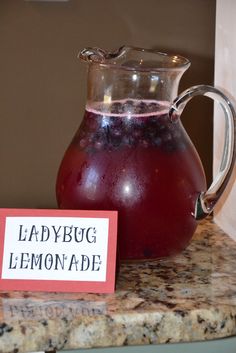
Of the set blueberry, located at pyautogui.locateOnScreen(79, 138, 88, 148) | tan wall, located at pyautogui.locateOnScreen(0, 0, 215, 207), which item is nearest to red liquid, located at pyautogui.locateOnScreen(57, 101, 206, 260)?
blueberry, located at pyautogui.locateOnScreen(79, 138, 88, 148)

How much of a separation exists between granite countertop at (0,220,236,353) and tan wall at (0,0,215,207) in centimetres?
43

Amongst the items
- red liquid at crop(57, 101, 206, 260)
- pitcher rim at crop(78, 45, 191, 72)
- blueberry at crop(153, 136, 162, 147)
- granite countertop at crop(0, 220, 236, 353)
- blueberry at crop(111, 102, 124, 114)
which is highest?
pitcher rim at crop(78, 45, 191, 72)

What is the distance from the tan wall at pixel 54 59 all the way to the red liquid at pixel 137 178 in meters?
0.33

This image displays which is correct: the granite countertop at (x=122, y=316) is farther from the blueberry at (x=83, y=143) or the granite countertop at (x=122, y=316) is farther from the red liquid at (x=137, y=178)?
the blueberry at (x=83, y=143)

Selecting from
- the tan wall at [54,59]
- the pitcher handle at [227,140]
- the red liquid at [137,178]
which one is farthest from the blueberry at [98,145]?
the tan wall at [54,59]

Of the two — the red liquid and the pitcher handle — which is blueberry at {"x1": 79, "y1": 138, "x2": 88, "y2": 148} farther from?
the pitcher handle

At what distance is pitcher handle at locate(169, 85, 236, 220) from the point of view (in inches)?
31.1

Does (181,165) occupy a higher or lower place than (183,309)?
higher

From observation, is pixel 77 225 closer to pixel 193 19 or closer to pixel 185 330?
pixel 185 330

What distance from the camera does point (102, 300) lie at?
686mm

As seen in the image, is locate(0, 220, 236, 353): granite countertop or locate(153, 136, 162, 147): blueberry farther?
locate(153, 136, 162, 147): blueberry

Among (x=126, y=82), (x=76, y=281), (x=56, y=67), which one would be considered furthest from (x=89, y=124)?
(x=56, y=67)

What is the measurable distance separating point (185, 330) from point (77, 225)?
0.17m

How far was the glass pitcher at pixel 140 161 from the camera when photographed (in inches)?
29.1
